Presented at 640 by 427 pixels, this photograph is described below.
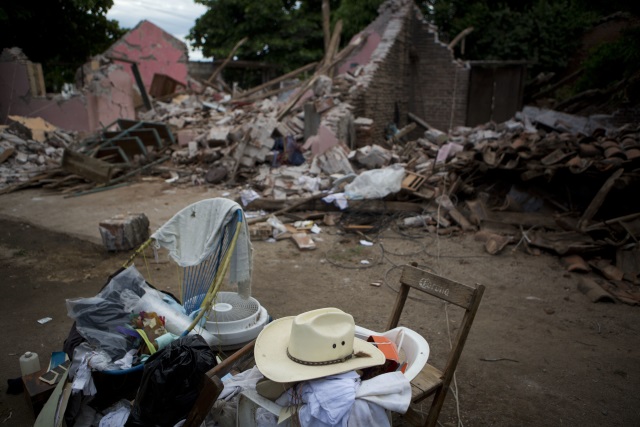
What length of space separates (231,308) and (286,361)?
142cm

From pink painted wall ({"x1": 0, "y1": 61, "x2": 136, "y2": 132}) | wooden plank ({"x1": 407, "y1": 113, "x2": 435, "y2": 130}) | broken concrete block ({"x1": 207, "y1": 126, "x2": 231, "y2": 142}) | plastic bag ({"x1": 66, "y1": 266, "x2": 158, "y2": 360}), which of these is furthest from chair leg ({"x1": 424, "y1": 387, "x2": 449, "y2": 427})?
pink painted wall ({"x1": 0, "y1": 61, "x2": 136, "y2": 132})

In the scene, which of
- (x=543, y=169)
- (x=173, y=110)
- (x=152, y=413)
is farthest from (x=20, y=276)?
(x=173, y=110)

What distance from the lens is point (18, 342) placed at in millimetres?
3920

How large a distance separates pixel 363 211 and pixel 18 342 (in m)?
5.19

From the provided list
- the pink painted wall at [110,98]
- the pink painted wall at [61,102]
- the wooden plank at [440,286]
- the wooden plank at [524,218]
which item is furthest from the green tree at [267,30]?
the wooden plank at [440,286]

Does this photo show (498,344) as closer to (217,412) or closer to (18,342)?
(217,412)

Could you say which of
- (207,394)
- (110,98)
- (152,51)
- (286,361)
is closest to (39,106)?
(110,98)

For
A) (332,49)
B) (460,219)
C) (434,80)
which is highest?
(332,49)

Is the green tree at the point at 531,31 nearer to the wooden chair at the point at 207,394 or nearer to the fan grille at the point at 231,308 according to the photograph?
the fan grille at the point at 231,308

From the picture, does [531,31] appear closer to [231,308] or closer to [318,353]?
[231,308]

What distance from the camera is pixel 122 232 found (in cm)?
594

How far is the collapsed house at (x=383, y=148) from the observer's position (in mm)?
6652

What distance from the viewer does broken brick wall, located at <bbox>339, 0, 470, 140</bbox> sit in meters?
12.8

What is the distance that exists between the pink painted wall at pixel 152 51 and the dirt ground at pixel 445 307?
37.4 feet
